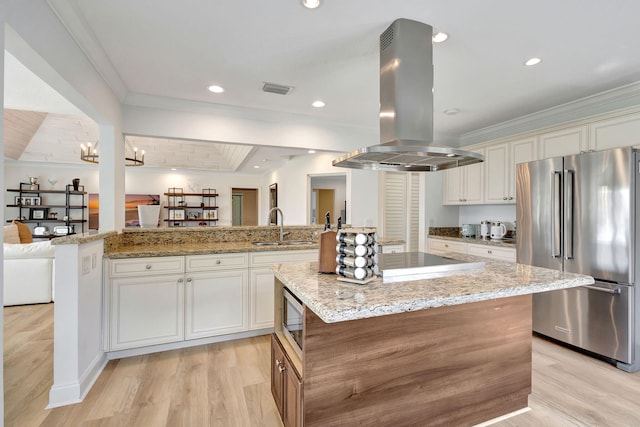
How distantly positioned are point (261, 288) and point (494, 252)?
266 cm

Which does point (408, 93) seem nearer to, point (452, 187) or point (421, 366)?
point (421, 366)

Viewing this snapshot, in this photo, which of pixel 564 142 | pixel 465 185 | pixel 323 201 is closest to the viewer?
pixel 564 142

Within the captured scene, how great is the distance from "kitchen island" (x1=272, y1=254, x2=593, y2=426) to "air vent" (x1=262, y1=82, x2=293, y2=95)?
1783 mm

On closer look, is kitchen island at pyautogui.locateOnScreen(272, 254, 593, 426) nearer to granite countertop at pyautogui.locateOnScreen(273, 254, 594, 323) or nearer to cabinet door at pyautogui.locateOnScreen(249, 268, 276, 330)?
granite countertop at pyautogui.locateOnScreen(273, 254, 594, 323)

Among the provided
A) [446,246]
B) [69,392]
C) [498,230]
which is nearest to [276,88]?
[69,392]

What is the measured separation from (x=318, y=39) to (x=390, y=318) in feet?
5.97

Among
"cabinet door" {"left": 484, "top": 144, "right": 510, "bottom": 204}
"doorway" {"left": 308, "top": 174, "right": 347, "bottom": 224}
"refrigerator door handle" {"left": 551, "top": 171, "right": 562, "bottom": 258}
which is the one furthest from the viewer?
"doorway" {"left": 308, "top": 174, "right": 347, "bottom": 224}

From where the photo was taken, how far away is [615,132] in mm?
2764

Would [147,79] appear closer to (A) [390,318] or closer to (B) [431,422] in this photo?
(A) [390,318]

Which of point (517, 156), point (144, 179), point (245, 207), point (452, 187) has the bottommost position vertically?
point (245, 207)

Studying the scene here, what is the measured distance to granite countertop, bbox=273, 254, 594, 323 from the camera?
115cm

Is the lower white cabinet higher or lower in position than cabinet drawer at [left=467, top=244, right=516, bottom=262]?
lower

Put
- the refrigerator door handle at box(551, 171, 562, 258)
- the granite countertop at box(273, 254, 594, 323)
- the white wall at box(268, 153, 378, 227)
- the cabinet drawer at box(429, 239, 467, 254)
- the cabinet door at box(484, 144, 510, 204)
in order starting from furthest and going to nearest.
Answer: the white wall at box(268, 153, 378, 227), the cabinet drawer at box(429, 239, 467, 254), the cabinet door at box(484, 144, 510, 204), the refrigerator door handle at box(551, 171, 562, 258), the granite countertop at box(273, 254, 594, 323)

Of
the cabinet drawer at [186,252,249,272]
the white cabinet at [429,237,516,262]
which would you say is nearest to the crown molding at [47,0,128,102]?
the cabinet drawer at [186,252,249,272]
